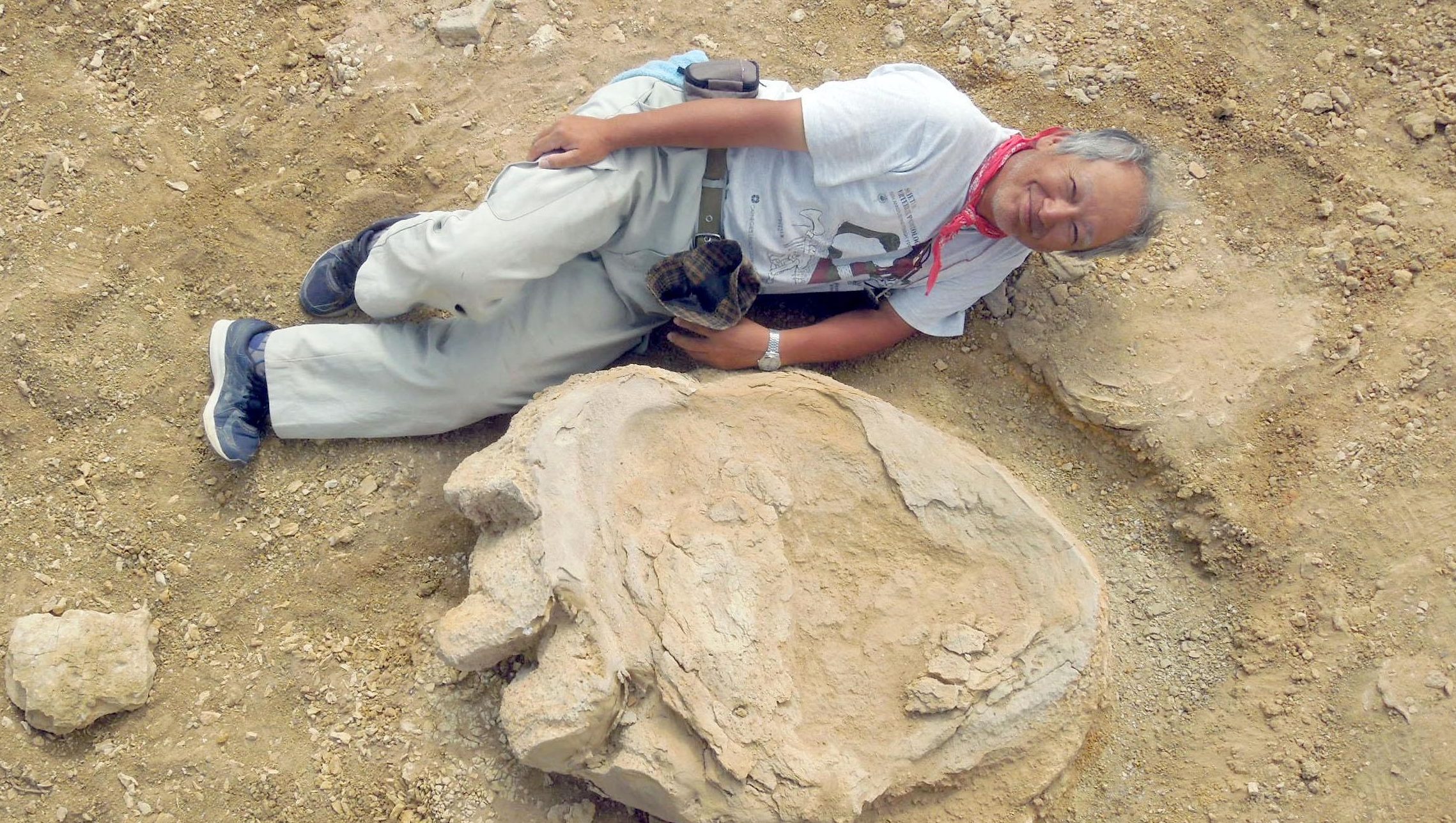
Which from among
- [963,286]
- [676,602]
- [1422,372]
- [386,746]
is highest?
[963,286]

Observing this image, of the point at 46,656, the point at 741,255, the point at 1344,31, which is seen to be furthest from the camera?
the point at 1344,31

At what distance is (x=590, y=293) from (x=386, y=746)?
4.06 ft

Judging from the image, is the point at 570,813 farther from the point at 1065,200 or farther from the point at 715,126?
the point at 1065,200

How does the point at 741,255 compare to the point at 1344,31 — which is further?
the point at 1344,31

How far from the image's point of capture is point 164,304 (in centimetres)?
260

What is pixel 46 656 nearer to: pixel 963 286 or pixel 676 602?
pixel 676 602

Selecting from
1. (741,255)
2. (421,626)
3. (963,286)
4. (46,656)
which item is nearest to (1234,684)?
(963,286)

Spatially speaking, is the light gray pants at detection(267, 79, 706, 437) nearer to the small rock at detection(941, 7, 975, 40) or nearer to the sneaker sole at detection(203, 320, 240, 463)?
the sneaker sole at detection(203, 320, 240, 463)

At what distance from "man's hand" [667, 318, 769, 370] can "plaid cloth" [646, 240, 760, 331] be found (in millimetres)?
43

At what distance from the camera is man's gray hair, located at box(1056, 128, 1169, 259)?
210 centimetres

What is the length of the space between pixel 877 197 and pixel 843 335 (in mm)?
402

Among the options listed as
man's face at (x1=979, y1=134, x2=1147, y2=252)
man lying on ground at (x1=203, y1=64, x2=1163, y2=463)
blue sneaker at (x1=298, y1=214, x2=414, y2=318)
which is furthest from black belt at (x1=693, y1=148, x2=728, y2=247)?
blue sneaker at (x1=298, y1=214, x2=414, y2=318)

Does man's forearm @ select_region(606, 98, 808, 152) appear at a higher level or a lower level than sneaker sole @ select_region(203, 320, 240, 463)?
higher

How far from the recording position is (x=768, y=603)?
82.0 inches
